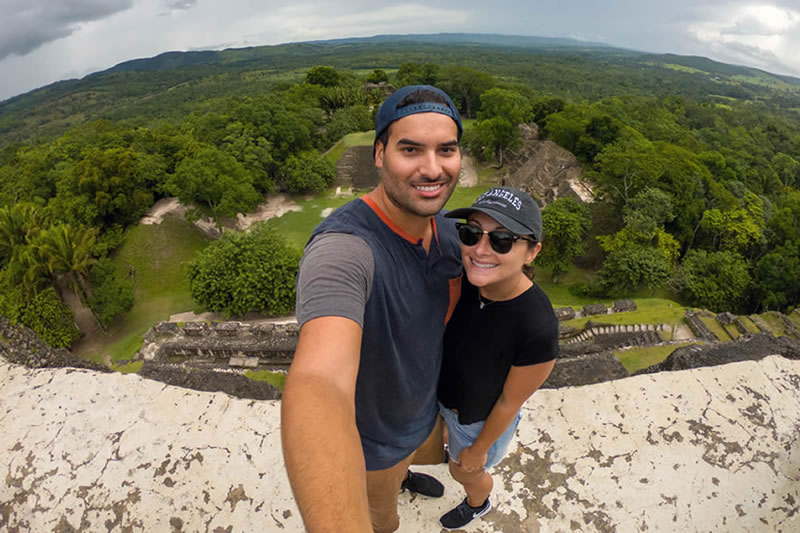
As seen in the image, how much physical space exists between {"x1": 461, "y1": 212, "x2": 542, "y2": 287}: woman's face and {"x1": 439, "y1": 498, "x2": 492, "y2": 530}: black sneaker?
2108 millimetres

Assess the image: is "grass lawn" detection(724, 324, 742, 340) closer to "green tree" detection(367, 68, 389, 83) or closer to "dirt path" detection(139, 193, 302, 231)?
"dirt path" detection(139, 193, 302, 231)

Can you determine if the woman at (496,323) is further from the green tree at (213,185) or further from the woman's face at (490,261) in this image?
the green tree at (213,185)

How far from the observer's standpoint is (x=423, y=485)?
314 centimetres

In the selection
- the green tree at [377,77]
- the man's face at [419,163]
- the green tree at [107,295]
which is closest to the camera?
the man's face at [419,163]

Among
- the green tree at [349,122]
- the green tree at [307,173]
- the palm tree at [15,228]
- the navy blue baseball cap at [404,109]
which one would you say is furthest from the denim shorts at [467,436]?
the green tree at [349,122]

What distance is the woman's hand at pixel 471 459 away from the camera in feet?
7.98

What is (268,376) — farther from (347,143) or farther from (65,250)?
(347,143)

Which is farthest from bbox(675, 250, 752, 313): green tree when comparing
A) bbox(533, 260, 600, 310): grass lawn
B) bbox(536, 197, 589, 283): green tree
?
bbox(536, 197, 589, 283): green tree

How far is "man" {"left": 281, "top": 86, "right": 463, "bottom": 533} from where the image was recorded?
1260 millimetres

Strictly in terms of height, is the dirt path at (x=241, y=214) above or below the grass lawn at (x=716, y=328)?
above

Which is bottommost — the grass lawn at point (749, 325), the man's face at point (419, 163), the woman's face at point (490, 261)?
the grass lawn at point (749, 325)

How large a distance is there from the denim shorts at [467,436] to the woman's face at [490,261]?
1.07m

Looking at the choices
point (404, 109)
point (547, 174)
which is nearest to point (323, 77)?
point (547, 174)

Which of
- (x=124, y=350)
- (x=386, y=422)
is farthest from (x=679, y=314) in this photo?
(x=124, y=350)
